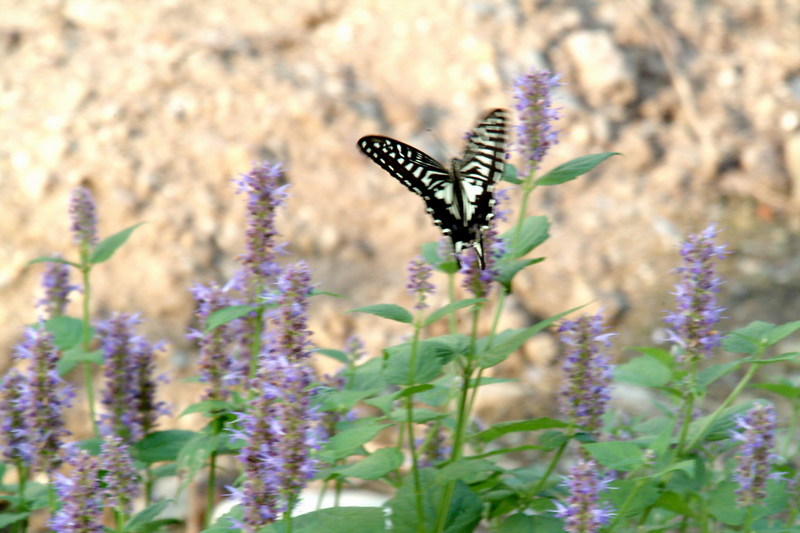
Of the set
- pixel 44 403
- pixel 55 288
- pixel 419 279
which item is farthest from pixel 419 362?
pixel 55 288

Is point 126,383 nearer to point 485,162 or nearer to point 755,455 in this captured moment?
point 485,162

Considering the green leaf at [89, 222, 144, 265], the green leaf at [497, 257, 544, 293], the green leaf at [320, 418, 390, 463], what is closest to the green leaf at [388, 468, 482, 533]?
the green leaf at [320, 418, 390, 463]

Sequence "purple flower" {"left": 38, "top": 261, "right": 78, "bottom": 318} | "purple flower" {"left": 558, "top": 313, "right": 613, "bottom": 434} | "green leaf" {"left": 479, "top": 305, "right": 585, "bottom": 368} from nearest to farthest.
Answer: "green leaf" {"left": 479, "top": 305, "right": 585, "bottom": 368} → "purple flower" {"left": 558, "top": 313, "right": 613, "bottom": 434} → "purple flower" {"left": 38, "top": 261, "right": 78, "bottom": 318}

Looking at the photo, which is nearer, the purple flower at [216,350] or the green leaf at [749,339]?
the green leaf at [749,339]

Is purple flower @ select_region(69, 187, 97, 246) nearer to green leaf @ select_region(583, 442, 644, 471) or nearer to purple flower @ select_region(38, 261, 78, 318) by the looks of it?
purple flower @ select_region(38, 261, 78, 318)

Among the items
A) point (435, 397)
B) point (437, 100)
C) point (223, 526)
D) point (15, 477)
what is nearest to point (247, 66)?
point (437, 100)

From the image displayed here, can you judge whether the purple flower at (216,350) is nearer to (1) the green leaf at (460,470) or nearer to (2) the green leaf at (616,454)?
(1) the green leaf at (460,470)

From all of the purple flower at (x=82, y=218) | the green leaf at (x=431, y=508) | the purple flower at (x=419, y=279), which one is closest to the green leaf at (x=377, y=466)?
the green leaf at (x=431, y=508)
